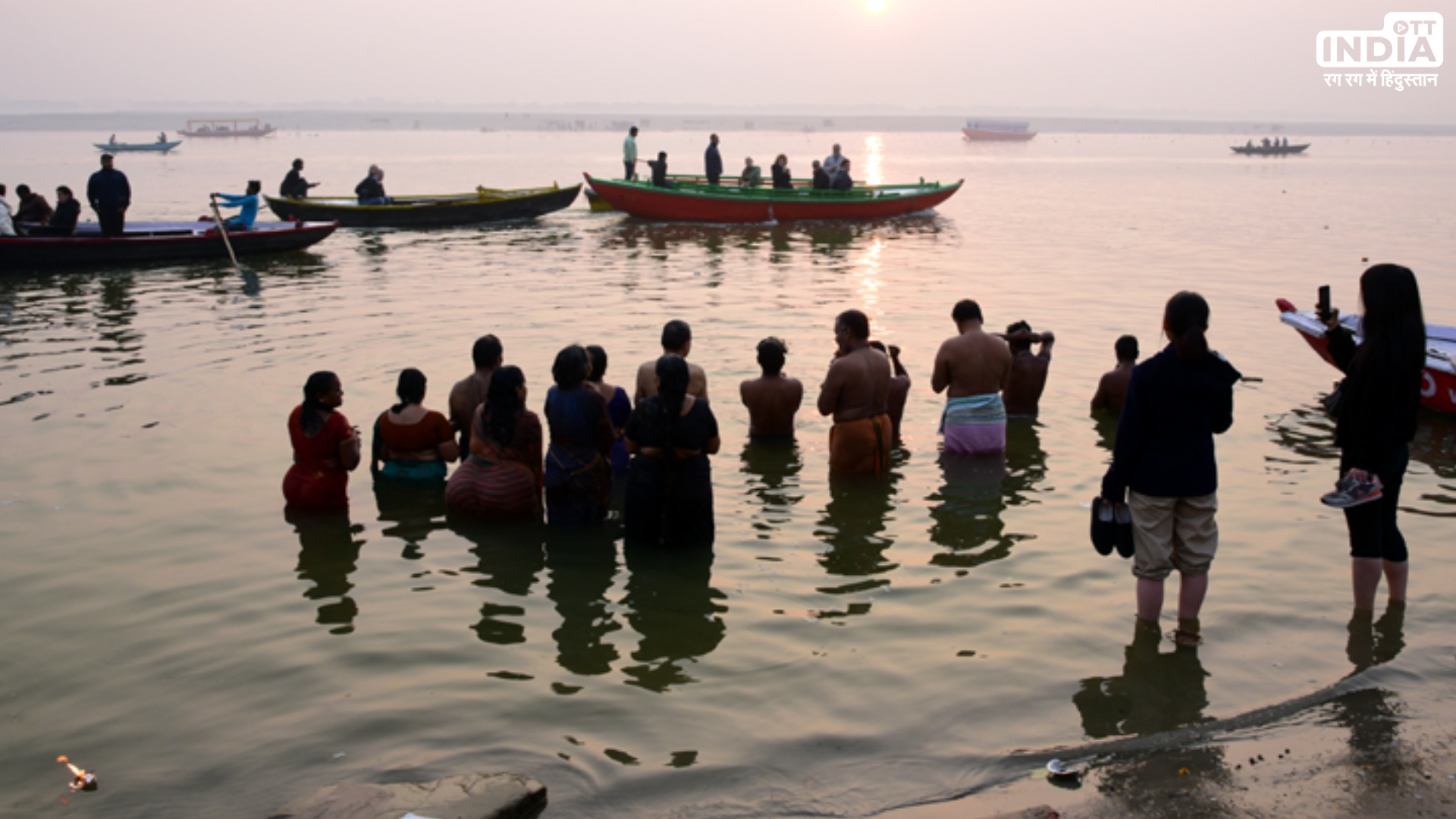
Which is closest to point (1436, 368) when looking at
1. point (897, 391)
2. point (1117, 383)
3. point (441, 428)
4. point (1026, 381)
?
point (1117, 383)

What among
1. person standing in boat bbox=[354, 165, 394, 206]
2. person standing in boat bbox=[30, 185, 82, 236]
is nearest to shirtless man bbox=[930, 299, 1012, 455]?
person standing in boat bbox=[30, 185, 82, 236]

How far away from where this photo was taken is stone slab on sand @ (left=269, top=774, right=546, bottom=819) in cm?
431

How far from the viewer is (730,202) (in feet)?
100

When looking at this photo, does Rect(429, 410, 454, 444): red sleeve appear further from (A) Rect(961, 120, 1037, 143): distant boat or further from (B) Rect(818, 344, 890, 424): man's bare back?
(A) Rect(961, 120, 1037, 143): distant boat

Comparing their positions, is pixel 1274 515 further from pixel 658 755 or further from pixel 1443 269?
pixel 1443 269

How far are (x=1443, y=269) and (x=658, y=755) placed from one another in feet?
79.7

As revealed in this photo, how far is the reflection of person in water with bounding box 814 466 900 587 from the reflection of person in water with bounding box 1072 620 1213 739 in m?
1.81

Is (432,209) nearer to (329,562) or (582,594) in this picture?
(329,562)

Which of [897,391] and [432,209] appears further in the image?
[432,209]

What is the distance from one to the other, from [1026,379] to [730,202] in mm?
20818

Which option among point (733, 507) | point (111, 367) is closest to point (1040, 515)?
point (733, 507)

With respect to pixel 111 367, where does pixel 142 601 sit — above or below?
below

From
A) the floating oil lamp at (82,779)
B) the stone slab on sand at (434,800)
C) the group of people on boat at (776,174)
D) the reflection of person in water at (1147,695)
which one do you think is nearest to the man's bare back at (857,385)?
the reflection of person in water at (1147,695)

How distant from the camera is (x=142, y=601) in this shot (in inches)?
268
